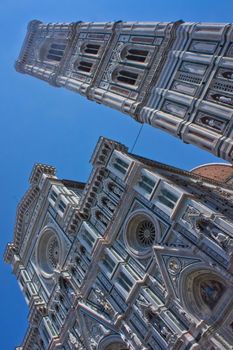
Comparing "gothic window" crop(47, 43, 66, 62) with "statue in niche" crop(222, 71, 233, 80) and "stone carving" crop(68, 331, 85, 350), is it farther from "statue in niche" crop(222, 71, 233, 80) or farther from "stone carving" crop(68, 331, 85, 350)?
"stone carving" crop(68, 331, 85, 350)

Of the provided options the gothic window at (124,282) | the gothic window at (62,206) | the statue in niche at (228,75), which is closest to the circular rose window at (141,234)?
the gothic window at (124,282)

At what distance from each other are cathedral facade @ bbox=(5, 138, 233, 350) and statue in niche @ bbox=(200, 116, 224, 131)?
4053 mm

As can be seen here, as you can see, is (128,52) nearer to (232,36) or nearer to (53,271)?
(232,36)

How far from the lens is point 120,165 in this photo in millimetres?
31281

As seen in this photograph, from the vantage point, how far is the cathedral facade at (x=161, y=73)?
27.5 meters

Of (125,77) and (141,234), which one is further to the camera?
(125,77)

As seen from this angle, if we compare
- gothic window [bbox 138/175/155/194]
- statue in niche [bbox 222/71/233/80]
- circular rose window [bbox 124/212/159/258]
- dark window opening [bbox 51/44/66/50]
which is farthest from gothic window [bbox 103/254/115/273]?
dark window opening [bbox 51/44/66/50]

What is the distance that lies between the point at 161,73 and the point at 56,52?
713 inches

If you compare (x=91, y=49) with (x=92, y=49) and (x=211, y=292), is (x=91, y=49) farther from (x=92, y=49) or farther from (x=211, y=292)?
(x=211, y=292)

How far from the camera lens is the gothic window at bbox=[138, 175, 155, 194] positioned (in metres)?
28.0

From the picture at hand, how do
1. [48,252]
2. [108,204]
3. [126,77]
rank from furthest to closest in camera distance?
[48,252] → [126,77] → [108,204]

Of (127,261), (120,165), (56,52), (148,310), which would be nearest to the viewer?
(148,310)

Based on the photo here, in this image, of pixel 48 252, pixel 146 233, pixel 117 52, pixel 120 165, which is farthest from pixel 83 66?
pixel 146 233

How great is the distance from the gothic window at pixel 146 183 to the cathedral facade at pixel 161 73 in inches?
135
